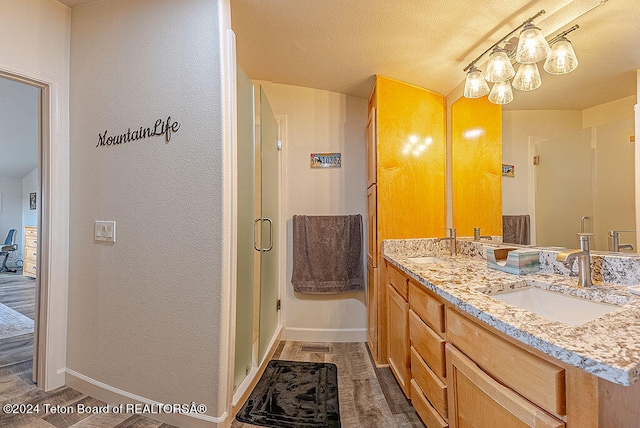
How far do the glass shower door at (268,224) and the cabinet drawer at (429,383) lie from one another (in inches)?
40.3

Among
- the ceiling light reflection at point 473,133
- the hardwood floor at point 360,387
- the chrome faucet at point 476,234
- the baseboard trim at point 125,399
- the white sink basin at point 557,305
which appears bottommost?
the hardwood floor at point 360,387

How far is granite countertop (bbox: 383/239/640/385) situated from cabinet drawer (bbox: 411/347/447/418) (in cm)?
43

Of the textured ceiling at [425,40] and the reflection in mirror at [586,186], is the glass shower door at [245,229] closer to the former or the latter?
the textured ceiling at [425,40]

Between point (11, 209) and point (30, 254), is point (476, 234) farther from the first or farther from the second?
point (11, 209)

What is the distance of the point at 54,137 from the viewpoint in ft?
5.00

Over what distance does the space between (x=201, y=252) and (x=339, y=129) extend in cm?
167

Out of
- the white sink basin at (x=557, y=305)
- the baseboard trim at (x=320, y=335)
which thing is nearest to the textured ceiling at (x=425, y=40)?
the white sink basin at (x=557, y=305)

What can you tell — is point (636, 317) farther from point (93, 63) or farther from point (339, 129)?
point (93, 63)

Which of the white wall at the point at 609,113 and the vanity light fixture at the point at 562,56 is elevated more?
the vanity light fixture at the point at 562,56

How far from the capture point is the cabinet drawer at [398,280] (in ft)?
4.88

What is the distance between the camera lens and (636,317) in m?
0.70

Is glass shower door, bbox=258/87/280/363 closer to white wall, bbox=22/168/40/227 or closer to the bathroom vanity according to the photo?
the bathroom vanity

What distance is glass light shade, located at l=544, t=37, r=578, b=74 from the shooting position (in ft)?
3.84

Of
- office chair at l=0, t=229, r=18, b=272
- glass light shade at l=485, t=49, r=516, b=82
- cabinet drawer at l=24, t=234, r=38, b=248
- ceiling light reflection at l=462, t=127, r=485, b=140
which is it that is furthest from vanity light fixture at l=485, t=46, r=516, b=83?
office chair at l=0, t=229, r=18, b=272
